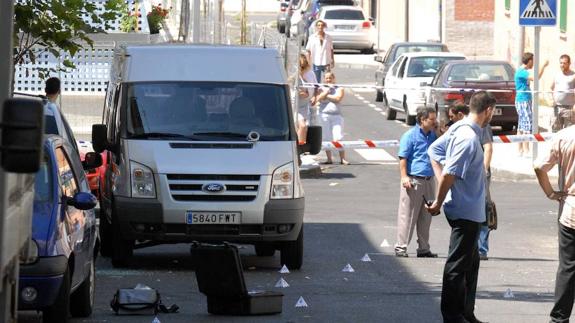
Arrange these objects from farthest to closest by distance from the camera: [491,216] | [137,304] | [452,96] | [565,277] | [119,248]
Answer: [452,96]
[119,248]
[491,216]
[137,304]
[565,277]

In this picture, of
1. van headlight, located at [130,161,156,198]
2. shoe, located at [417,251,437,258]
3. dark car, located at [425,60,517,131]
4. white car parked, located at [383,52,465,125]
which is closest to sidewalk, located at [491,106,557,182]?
dark car, located at [425,60,517,131]

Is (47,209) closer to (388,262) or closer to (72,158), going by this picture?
(72,158)

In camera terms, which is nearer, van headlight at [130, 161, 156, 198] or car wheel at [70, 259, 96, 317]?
car wheel at [70, 259, 96, 317]

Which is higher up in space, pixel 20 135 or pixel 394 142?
pixel 20 135

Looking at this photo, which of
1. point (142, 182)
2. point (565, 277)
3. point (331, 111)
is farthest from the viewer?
point (331, 111)

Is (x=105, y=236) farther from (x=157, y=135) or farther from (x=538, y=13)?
(x=538, y=13)

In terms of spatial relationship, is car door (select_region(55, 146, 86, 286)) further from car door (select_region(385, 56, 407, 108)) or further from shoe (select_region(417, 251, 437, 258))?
car door (select_region(385, 56, 407, 108))

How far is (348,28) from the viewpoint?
56.3 meters

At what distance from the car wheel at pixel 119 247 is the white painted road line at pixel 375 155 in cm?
1306

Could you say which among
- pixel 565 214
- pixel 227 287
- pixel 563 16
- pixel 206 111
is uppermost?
pixel 563 16

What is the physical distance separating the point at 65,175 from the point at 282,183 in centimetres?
370

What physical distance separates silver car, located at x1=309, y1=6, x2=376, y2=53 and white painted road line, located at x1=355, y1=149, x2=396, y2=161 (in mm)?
26551

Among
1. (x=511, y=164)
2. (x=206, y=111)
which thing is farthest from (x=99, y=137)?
(x=511, y=164)

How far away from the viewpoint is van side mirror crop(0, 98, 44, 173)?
6453 millimetres
